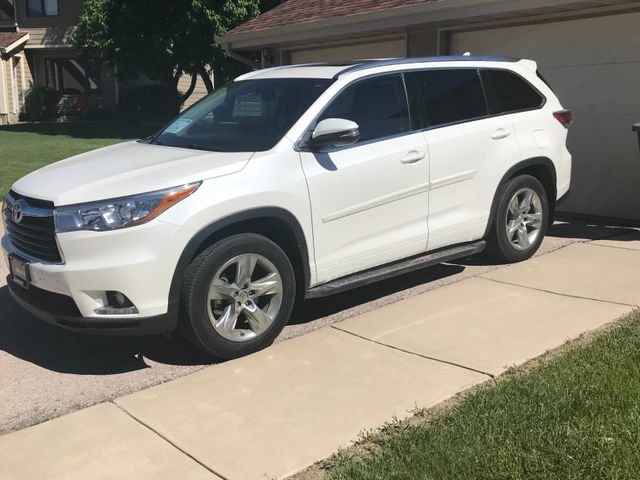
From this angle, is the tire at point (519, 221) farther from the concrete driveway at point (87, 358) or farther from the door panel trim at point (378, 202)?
the door panel trim at point (378, 202)

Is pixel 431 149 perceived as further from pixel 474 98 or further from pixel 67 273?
pixel 67 273

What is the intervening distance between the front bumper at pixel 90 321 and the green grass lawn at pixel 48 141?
7234 millimetres

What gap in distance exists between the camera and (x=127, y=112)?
97.3 ft

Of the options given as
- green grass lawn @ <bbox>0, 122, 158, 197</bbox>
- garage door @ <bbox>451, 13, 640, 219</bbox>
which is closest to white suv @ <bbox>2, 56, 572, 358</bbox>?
garage door @ <bbox>451, 13, 640, 219</bbox>

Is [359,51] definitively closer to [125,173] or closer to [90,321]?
[125,173]

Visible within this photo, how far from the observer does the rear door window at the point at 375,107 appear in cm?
517

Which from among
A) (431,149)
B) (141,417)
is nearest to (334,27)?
(431,149)

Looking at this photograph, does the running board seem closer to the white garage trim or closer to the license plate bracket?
the license plate bracket

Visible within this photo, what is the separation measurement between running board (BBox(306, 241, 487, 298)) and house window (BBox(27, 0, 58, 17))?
2948cm

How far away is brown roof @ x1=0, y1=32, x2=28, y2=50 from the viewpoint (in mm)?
29750

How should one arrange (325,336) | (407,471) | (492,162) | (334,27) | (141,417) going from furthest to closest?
(334,27) < (492,162) < (325,336) < (141,417) < (407,471)

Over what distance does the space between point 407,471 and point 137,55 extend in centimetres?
2407

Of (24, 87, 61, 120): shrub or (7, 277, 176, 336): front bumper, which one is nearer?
(7, 277, 176, 336): front bumper

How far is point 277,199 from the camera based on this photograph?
4.54m
